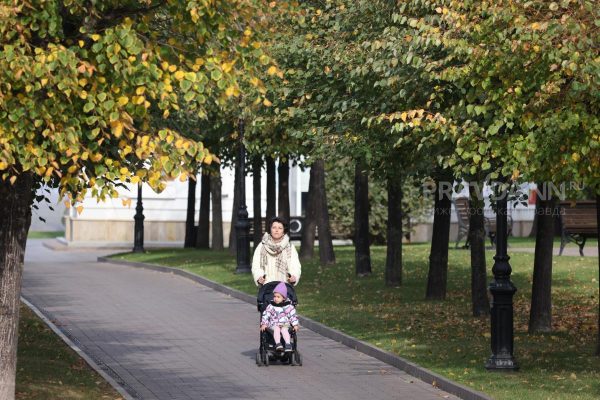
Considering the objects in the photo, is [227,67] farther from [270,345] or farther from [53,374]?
[270,345]

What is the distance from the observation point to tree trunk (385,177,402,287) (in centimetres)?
2433

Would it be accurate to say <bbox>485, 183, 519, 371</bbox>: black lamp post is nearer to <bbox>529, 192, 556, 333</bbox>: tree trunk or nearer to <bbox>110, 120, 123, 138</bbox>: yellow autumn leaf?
<bbox>529, 192, 556, 333</bbox>: tree trunk

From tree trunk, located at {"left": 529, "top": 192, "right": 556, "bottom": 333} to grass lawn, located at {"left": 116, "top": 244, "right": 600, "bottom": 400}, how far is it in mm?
211

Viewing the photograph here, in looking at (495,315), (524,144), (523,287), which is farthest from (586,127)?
(523,287)

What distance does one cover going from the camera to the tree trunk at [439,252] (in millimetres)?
21609

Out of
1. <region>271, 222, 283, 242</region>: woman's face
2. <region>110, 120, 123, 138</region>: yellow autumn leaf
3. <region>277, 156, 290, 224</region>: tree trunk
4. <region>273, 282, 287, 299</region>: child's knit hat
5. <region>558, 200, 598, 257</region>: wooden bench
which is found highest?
<region>277, 156, 290, 224</region>: tree trunk

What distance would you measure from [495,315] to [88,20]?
6.16 meters

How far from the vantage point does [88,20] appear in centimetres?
959

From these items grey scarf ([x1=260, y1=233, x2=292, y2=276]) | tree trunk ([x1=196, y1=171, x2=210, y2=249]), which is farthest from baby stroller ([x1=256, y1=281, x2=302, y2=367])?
tree trunk ([x1=196, y1=171, x2=210, y2=249])

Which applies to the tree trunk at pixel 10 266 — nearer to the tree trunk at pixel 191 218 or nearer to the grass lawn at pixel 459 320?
the grass lawn at pixel 459 320

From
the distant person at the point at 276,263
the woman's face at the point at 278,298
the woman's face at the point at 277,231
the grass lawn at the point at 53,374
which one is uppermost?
the woman's face at the point at 277,231

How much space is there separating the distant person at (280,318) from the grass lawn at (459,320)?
1.33m

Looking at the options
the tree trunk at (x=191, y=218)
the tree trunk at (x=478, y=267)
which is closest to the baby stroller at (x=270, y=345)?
the tree trunk at (x=478, y=267)

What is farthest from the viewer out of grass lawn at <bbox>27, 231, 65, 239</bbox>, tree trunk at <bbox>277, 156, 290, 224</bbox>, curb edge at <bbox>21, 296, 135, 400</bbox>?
grass lawn at <bbox>27, 231, 65, 239</bbox>
